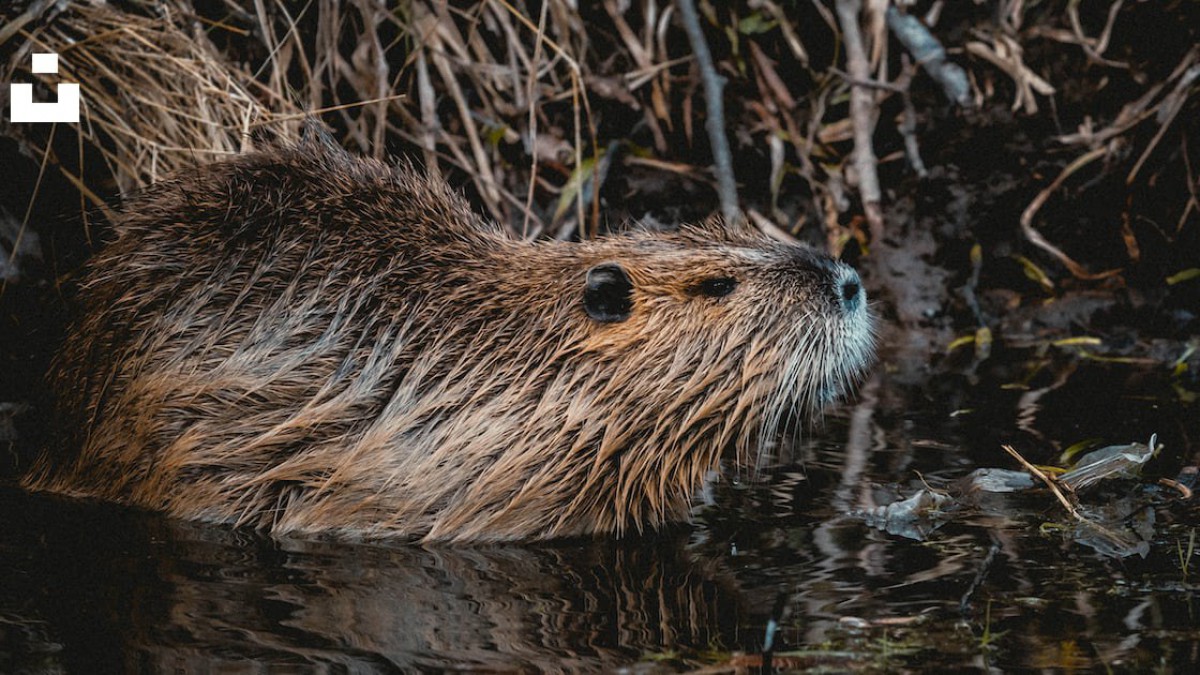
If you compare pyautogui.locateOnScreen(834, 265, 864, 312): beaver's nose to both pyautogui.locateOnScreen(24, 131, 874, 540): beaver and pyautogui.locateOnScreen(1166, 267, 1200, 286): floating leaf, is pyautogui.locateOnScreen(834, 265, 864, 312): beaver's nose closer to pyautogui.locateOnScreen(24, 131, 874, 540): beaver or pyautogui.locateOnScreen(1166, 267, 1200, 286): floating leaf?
pyautogui.locateOnScreen(24, 131, 874, 540): beaver

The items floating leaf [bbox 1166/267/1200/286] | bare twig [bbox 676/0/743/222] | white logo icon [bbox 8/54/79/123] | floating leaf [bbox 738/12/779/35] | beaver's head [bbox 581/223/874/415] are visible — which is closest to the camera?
beaver's head [bbox 581/223/874/415]

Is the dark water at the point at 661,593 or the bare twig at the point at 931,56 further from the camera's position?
the bare twig at the point at 931,56

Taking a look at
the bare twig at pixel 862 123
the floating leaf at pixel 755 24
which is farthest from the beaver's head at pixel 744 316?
the floating leaf at pixel 755 24

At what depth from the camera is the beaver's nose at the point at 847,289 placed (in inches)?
130

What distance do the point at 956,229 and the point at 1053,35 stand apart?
87 cm

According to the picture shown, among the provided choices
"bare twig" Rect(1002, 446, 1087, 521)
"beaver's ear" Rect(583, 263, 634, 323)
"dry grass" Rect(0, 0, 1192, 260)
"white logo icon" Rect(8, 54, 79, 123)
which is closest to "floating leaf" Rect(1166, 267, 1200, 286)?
"dry grass" Rect(0, 0, 1192, 260)

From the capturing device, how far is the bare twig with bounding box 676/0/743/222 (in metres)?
4.92

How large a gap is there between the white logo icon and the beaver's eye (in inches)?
80.8

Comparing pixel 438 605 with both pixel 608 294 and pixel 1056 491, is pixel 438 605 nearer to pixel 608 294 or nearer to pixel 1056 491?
pixel 608 294

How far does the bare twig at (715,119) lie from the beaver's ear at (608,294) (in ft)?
5.25

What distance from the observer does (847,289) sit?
3.31 meters

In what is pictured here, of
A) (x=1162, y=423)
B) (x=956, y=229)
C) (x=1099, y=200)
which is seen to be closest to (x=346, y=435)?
(x=1162, y=423)

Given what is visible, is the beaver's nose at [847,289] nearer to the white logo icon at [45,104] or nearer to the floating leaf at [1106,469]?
the floating leaf at [1106,469]

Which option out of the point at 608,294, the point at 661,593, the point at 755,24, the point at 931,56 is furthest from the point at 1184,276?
the point at 661,593
